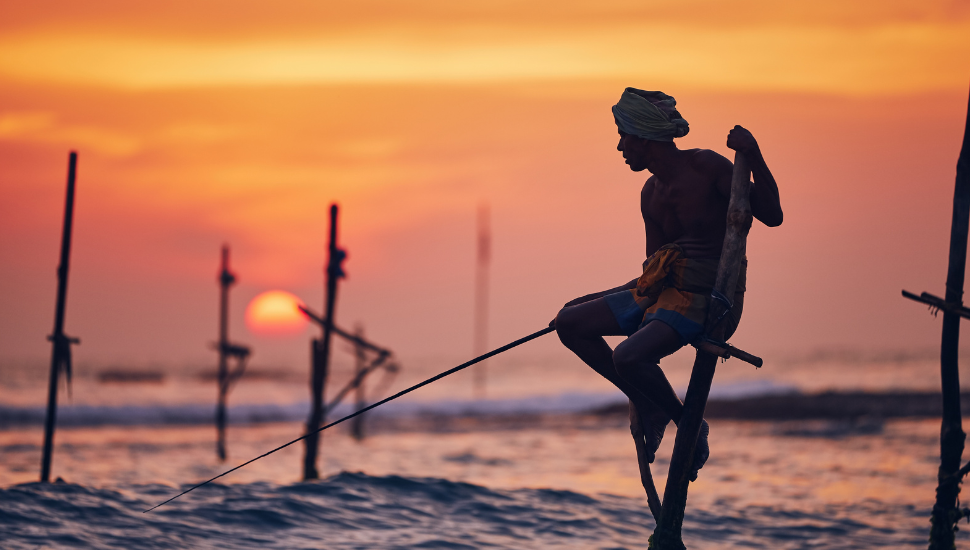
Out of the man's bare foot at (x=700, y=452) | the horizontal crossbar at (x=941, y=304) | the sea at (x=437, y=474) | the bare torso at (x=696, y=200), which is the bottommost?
the sea at (x=437, y=474)

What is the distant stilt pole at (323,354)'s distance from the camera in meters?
15.4

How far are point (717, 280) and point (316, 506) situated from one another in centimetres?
671

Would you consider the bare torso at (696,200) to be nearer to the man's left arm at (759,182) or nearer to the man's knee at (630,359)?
the man's left arm at (759,182)

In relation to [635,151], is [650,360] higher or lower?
lower

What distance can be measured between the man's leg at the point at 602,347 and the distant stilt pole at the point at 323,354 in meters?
9.23

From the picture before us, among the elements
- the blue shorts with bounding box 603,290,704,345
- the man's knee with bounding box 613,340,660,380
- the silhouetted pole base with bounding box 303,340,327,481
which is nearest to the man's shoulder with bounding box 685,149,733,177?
the blue shorts with bounding box 603,290,704,345

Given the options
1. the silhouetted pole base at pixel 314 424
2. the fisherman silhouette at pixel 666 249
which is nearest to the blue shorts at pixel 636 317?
the fisherman silhouette at pixel 666 249

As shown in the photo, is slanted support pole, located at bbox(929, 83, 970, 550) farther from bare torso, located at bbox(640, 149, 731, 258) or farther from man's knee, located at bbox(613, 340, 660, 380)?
man's knee, located at bbox(613, 340, 660, 380)

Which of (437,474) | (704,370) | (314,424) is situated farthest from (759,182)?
(437,474)

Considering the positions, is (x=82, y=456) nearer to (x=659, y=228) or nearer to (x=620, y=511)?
(x=620, y=511)

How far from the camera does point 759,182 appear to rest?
18.9 ft

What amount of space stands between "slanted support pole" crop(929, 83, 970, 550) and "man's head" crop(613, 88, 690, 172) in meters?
1.84

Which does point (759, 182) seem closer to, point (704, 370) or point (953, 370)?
point (704, 370)

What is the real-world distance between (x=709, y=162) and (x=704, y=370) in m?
1.21
